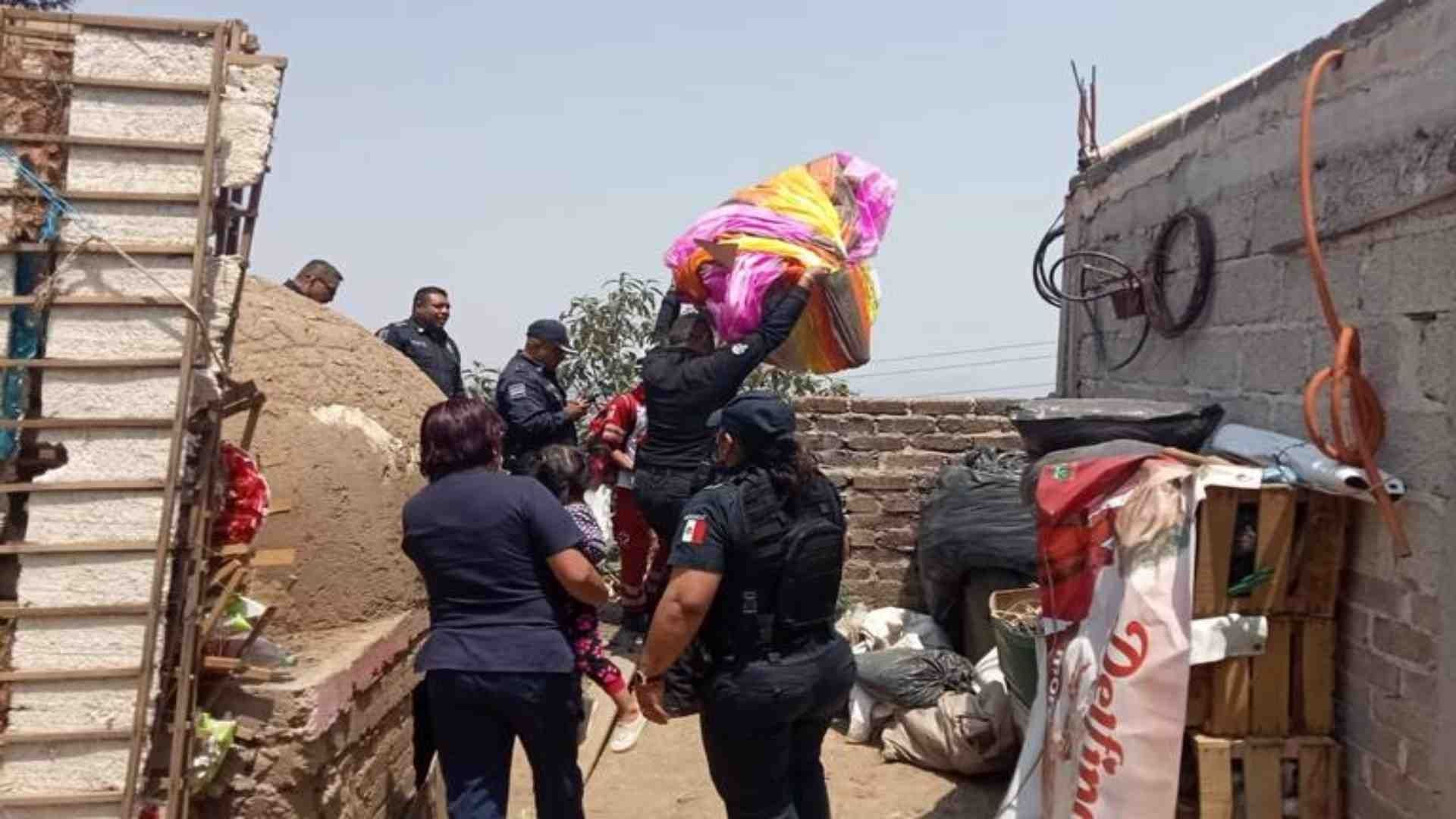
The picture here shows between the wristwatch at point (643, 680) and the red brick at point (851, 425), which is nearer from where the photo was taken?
the wristwatch at point (643, 680)

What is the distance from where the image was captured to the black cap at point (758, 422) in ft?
12.0

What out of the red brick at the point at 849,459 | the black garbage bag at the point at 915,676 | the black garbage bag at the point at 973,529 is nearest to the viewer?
the black garbage bag at the point at 915,676

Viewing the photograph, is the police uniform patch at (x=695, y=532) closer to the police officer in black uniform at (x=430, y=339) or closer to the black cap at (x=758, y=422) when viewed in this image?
the black cap at (x=758, y=422)

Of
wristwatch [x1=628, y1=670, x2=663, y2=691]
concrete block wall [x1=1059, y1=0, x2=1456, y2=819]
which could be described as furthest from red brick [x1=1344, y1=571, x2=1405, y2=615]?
wristwatch [x1=628, y1=670, x2=663, y2=691]

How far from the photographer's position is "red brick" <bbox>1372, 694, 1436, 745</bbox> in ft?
10.2

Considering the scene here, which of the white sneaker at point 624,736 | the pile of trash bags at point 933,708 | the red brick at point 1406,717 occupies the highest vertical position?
the red brick at point 1406,717

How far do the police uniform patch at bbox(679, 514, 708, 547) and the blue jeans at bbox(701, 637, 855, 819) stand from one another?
1.31ft

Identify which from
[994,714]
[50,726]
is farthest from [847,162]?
[50,726]

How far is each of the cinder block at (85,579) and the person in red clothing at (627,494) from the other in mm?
3668

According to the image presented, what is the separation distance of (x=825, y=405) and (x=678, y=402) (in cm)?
208

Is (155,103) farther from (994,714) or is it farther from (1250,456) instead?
(994,714)

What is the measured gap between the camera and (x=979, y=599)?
6320 millimetres

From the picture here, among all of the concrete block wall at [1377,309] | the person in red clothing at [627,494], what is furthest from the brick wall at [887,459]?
the concrete block wall at [1377,309]

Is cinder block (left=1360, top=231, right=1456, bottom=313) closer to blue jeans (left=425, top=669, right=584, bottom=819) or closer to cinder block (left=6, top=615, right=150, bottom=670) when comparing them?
blue jeans (left=425, top=669, right=584, bottom=819)
